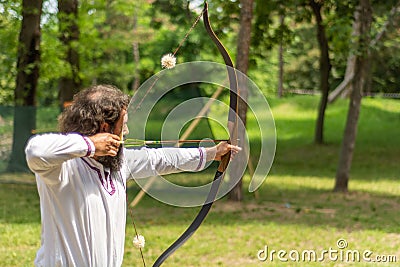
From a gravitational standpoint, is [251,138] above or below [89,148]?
below

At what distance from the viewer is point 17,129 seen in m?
12.1

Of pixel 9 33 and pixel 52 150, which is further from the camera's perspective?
pixel 9 33

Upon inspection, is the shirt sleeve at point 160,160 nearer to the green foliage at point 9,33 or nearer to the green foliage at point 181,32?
the green foliage at point 181,32

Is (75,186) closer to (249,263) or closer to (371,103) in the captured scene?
(249,263)

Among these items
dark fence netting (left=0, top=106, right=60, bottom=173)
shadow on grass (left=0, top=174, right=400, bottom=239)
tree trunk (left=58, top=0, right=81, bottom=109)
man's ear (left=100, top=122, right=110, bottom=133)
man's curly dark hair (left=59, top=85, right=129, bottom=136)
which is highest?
tree trunk (left=58, top=0, right=81, bottom=109)

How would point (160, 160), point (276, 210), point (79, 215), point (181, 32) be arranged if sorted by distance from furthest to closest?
point (181, 32), point (276, 210), point (160, 160), point (79, 215)

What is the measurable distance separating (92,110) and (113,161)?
0.23 metres

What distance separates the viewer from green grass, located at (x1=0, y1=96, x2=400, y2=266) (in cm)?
723
